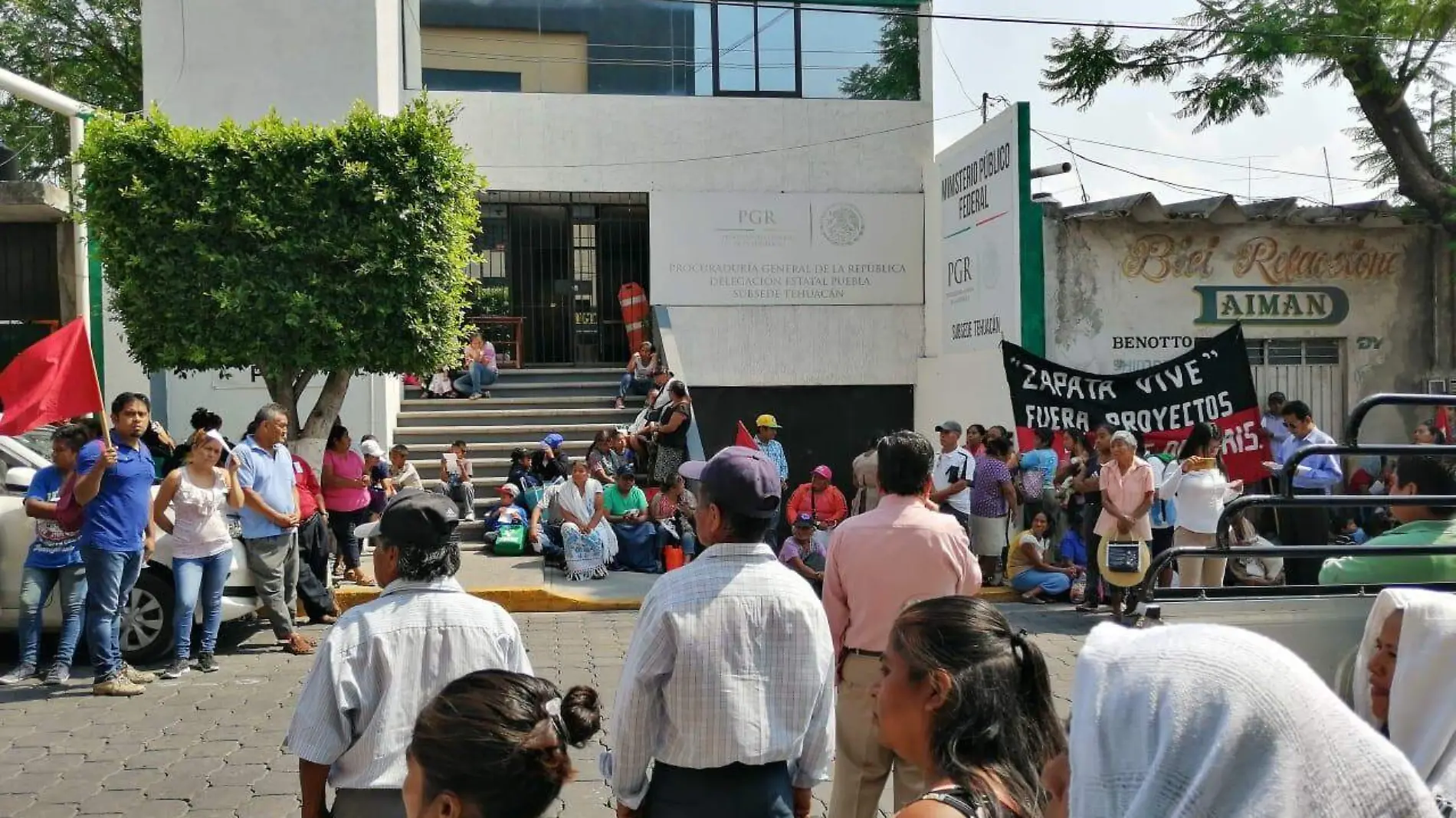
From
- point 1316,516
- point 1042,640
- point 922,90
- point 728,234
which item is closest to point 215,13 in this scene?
point 728,234

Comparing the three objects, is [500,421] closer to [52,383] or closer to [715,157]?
[715,157]

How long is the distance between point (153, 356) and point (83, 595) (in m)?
4.90

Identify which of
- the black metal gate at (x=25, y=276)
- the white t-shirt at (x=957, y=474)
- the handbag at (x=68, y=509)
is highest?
the black metal gate at (x=25, y=276)

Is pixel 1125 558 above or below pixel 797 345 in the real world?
below

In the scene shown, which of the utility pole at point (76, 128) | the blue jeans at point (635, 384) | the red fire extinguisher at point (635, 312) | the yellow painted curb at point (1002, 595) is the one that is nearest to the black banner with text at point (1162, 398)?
the yellow painted curb at point (1002, 595)

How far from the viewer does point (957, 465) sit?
12.4 meters

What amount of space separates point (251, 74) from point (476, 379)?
205 inches

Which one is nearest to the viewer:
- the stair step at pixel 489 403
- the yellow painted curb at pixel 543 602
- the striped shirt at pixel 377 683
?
the striped shirt at pixel 377 683

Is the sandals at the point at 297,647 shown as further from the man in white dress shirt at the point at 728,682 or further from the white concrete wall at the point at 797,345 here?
the white concrete wall at the point at 797,345

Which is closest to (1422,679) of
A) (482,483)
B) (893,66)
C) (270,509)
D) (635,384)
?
(270,509)

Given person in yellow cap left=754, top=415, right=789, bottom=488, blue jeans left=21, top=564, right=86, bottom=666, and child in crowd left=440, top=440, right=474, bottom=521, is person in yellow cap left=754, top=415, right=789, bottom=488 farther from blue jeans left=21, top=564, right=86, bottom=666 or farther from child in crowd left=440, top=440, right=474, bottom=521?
blue jeans left=21, top=564, right=86, bottom=666

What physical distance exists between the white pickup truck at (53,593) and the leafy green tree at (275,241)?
3.18m

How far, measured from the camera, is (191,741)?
666cm

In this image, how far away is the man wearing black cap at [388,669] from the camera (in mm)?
3068
